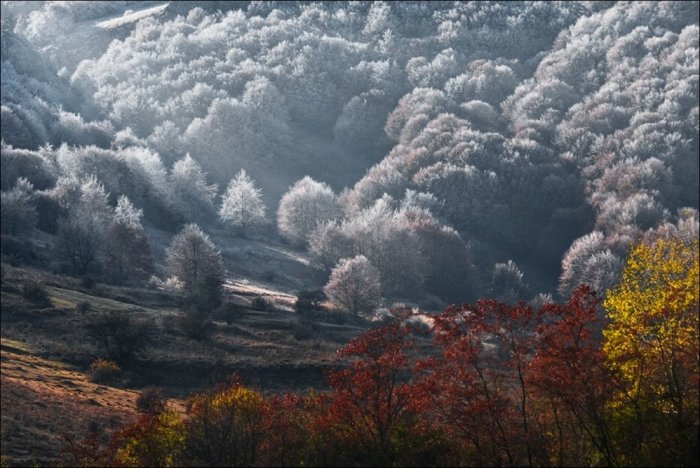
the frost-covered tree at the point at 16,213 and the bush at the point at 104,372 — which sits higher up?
the frost-covered tree at the point at 16,213

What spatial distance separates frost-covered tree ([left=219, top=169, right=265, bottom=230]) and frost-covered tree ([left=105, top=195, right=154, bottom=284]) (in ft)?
98.9

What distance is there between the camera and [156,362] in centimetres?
5559

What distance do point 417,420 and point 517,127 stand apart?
12569 cm

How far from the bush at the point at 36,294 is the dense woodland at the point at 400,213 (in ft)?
0.75

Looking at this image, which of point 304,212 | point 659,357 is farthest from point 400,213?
point 659,357

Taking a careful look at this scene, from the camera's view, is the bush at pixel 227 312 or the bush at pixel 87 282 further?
the bush at pixel 87 282

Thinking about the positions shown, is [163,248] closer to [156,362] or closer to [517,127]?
[156,362]

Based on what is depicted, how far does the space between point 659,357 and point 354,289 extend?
Answer: 2117 inches

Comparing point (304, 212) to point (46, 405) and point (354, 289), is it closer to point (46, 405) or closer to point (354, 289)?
point (354, 289)

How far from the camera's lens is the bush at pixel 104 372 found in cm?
5016

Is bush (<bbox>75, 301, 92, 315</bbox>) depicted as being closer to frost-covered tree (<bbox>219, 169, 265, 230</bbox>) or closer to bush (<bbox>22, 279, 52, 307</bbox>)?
bush (<bbox>22, 279, 52, 307</bbox>)

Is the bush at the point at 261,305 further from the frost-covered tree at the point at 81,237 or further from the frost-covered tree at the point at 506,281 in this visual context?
the frost-covered tree at the point at 506,281

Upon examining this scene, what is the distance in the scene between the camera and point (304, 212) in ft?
395

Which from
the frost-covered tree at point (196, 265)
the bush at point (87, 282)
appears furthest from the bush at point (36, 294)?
the frost-covered tree at point (196, 265)
